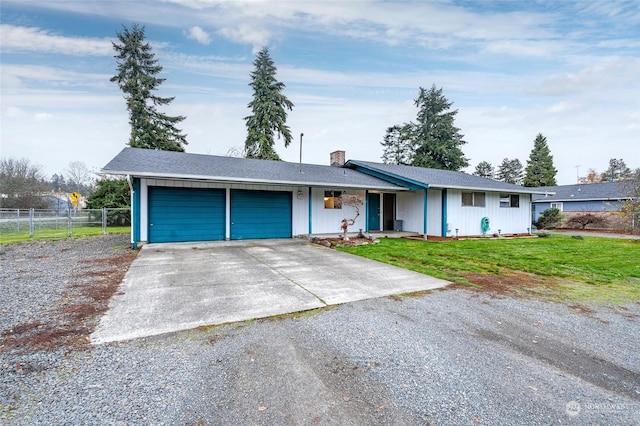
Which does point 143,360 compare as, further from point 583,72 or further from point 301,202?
point 583,72

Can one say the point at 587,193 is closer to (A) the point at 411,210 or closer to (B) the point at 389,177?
(A) the point at 411,210

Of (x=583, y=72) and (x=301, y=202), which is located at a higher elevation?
(x=583, y=72)

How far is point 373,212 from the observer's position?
46.1 ft

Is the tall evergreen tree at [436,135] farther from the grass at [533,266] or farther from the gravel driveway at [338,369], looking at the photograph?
the gravel driveway at [338,369]

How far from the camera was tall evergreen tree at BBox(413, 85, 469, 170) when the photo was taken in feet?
107

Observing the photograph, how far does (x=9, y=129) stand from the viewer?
18.2m

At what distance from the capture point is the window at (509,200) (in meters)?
14.4

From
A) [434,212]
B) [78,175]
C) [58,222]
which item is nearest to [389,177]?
[434,212]

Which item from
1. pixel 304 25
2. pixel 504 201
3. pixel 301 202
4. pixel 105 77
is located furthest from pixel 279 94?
pixel 504 201

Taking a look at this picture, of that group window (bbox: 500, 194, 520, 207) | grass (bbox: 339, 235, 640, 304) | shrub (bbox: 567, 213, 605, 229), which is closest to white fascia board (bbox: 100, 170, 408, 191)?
grass (bbox: 339, 235, 640, 304)

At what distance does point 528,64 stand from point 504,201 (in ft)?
20.3

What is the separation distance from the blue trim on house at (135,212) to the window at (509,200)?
1571 cm

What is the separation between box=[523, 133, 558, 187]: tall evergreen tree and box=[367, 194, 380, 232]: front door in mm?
32145

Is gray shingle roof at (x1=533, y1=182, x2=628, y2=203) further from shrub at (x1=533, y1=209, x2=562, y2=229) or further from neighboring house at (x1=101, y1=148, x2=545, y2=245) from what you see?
neighboring house at (x1=101, y1=148, x2=545, y2=245)
